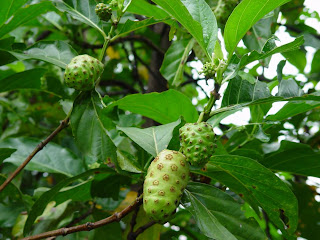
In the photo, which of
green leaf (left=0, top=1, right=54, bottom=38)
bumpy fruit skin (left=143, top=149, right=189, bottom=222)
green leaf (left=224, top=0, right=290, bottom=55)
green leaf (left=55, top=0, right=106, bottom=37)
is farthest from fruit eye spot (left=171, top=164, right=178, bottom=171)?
green leaf (left=0, top=1, right=54, bottom=38)

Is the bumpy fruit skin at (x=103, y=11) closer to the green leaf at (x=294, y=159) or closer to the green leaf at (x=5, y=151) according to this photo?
the green leaf at (x=5, y=151)

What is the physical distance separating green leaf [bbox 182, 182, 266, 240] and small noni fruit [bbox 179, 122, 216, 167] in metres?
0.16

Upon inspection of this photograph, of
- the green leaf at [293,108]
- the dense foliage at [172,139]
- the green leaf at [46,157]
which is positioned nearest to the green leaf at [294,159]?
the dense foliage at [172,139]

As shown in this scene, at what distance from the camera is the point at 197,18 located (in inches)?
48.5

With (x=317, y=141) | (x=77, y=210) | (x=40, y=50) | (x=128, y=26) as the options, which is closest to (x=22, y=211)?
(x=77, y=210)

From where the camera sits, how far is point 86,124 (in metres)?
1.20

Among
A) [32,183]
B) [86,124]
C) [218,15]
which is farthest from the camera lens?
[32,183]

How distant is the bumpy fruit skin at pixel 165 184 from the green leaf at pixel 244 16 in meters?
0.36

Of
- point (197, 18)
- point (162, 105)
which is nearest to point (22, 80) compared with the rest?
point (162, 105)

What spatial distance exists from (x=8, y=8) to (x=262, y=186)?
974 millimetres

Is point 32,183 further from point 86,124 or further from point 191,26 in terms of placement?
point 191,26

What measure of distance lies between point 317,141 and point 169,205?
4.19ft

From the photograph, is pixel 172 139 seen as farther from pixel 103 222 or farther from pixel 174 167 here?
pixel 103 222

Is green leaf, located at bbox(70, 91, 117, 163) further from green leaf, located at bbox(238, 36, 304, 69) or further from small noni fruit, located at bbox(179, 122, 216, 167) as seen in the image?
green leaf, located at bbox(238, 36, 304, 69)
